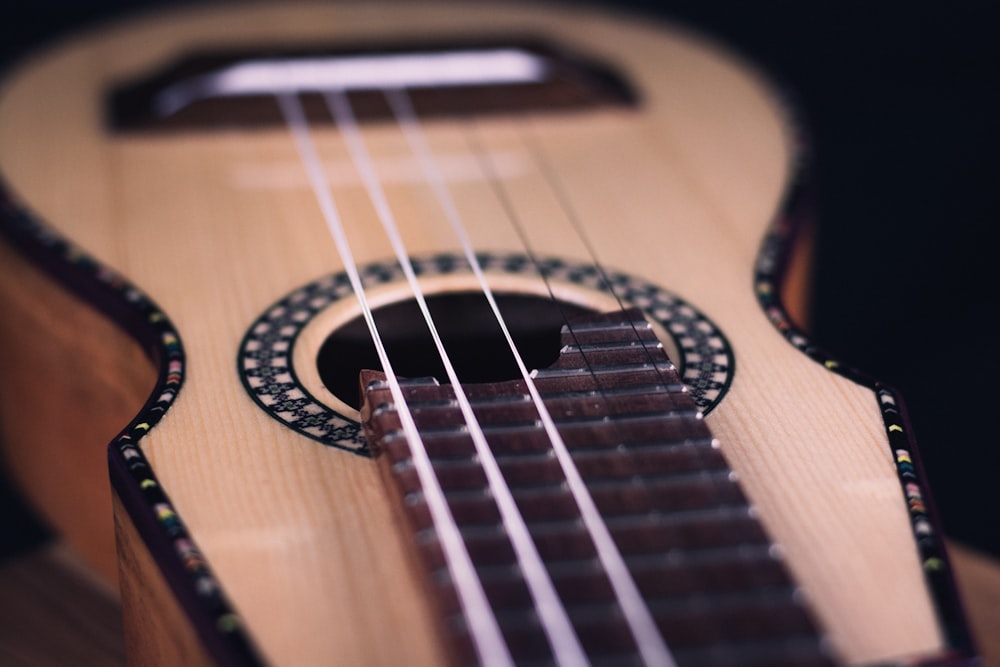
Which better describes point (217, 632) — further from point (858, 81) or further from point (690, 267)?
point (858, 81)

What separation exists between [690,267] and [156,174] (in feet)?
1.86

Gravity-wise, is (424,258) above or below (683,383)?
above

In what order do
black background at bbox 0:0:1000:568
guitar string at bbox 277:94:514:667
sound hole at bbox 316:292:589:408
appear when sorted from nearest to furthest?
1. guitar string at bbox 277:94:514:667
2. sound hole at bbox 316:292:589:408
3. black background at bbox 0:0:1000:568

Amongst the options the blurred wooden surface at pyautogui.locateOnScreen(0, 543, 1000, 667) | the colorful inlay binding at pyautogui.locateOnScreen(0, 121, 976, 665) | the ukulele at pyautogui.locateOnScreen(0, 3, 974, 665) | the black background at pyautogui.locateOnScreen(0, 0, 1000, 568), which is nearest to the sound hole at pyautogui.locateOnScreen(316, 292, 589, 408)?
the ukulele at pyautogui.locateOnScreen(0, 3, 974, 665)

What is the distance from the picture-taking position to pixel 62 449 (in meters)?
1.10

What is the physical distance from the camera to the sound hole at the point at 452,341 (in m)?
0.88

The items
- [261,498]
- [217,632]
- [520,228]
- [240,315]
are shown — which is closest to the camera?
[217,632]

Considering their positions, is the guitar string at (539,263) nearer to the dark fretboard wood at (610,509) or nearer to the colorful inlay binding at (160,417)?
the dark fretboard wood at (610,509)

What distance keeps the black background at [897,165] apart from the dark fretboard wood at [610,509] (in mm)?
955

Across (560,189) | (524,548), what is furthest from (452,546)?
(560,189)

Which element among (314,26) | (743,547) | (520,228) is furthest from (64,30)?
(743,547)

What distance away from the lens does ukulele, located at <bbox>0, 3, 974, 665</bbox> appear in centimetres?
63

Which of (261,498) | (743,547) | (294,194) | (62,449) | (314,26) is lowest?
(743,547)

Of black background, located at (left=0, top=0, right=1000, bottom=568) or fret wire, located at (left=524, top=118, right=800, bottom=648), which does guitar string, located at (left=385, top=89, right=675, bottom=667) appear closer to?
fret wire, located at (left=524, top=118, right=800, bottom=648)
